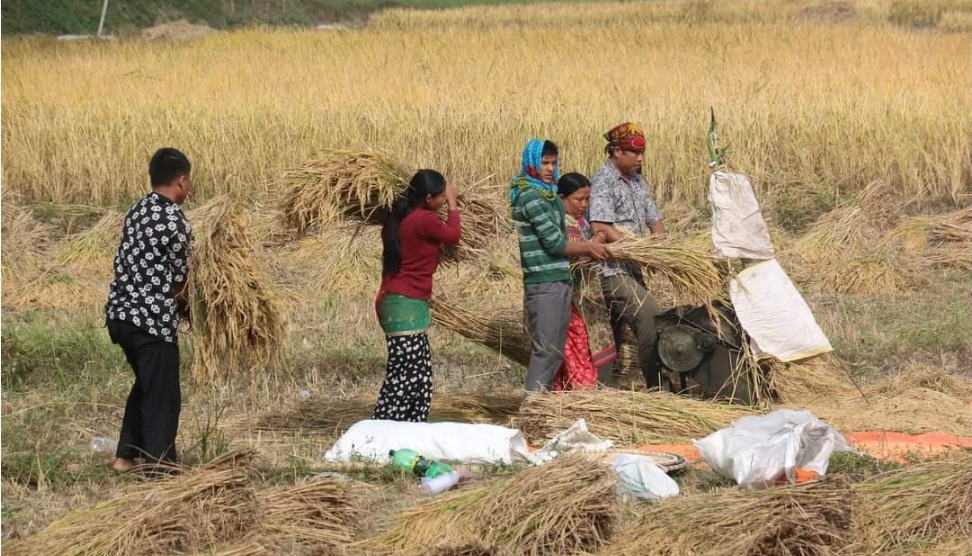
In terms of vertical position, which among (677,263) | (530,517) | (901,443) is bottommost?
(901,443)

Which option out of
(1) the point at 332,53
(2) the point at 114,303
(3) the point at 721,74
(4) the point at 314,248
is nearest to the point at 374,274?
(4) the point at 314,248

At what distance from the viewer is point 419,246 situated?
534cm

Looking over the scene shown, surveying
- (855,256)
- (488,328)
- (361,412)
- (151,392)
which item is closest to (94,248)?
(361,412)

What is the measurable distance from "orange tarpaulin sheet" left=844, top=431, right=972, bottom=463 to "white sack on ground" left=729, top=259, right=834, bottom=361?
1.47 ft

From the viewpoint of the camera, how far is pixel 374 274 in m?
8.71

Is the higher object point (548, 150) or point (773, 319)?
point (548, 150)

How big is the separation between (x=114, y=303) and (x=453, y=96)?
8.33 metres

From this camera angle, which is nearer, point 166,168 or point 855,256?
point 166,168

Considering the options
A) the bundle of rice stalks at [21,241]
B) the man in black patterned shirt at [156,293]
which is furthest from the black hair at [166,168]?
the bundle of rice stalks at [21,241]

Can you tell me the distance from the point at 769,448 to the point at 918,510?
1.88ft

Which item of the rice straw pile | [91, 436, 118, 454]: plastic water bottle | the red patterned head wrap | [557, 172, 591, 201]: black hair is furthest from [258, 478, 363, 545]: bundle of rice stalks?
the rice straw pile

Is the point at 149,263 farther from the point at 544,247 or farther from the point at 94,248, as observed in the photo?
the point at 94,248

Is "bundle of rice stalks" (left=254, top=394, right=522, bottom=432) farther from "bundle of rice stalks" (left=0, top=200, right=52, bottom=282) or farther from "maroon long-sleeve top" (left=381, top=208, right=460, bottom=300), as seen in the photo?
"bundle of rice stalks" (left=0, top=200, right=52, bottom=282)

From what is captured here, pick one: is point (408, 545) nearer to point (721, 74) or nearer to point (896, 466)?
point (896, 466)
